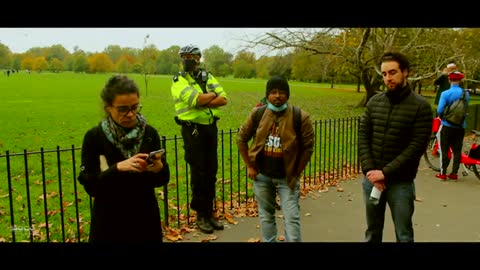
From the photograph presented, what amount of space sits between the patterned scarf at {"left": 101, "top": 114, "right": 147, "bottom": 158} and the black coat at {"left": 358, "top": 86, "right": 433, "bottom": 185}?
6.39 ft

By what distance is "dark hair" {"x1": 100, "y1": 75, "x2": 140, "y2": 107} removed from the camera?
2.37 m

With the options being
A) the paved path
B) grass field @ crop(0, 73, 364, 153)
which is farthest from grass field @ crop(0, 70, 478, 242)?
the paved path

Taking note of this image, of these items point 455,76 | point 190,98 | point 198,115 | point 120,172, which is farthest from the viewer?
point 455,76

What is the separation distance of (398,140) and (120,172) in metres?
2.16

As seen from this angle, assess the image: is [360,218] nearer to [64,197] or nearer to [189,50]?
[189,50]

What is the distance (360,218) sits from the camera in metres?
5.18

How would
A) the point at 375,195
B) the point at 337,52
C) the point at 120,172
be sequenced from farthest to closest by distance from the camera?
the point at 337,52
the point at 375,195
the point at 120,172

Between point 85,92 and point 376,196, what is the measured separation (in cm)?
2761

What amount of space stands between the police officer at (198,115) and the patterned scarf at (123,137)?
192 centimetres

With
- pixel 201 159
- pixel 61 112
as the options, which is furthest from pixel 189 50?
pixel 61 112

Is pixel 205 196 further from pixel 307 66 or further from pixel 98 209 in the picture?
pixel 307 66

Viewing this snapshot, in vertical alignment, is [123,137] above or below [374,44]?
below

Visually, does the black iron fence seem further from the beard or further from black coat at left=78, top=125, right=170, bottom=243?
the beard
